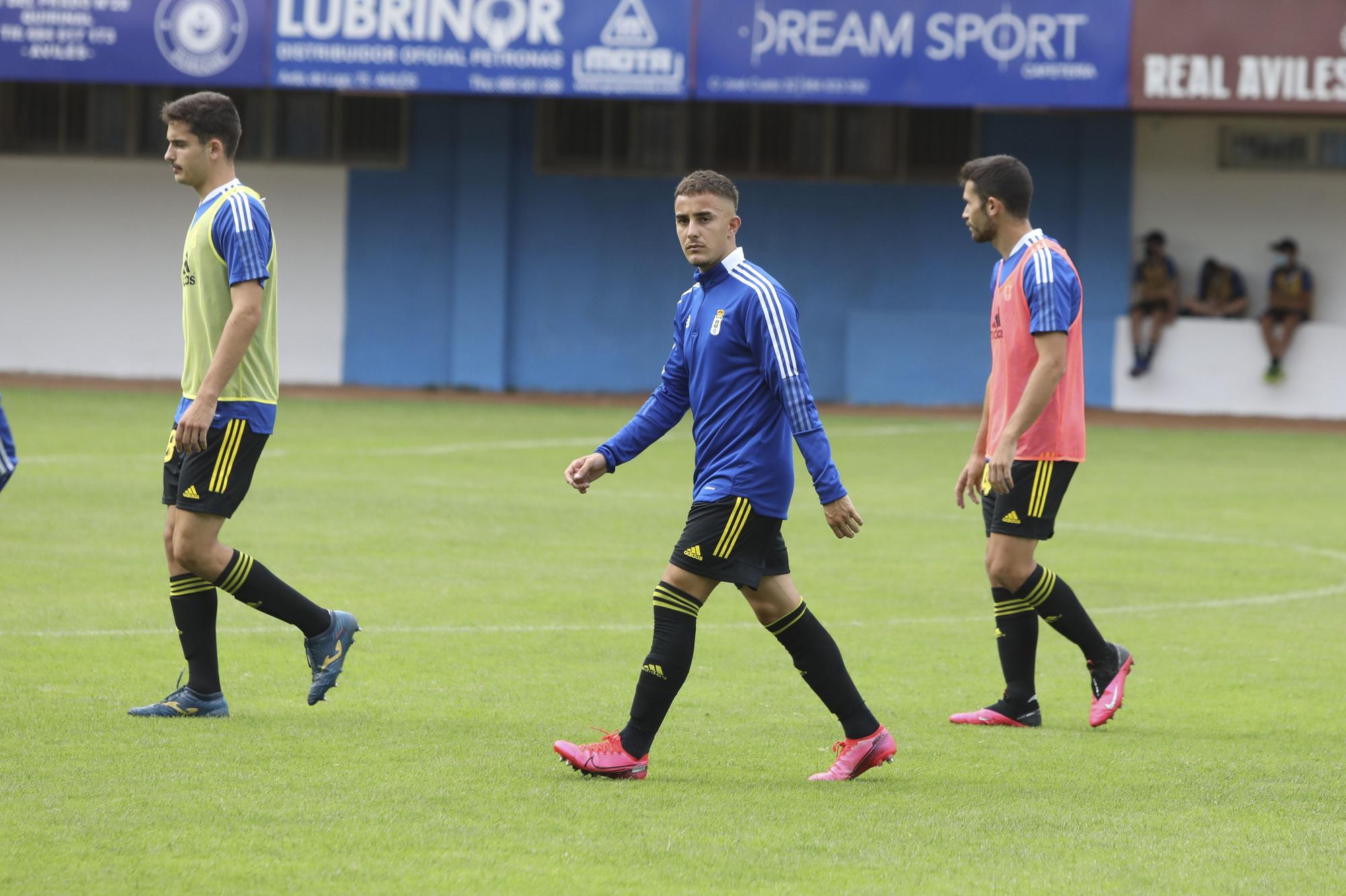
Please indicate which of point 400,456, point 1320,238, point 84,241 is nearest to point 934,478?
point 400,456

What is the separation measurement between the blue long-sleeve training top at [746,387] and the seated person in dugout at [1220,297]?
21.0 m

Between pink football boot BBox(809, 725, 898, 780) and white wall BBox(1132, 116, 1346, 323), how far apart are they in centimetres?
2182

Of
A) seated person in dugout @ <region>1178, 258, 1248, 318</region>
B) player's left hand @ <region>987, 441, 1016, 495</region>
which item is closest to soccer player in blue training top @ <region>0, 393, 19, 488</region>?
player's left hand @ <region>987, 441, 1016, 495</region>

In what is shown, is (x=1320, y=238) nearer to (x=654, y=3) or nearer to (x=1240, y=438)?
(x=1240, y=438)

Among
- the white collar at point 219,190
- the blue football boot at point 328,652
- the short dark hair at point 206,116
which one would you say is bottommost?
the blue football boot at point 328,652

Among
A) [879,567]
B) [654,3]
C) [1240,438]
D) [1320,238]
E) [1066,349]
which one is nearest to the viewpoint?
[1066,349]

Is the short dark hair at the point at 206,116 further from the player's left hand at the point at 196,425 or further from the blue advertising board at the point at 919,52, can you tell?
the blue advertising board at the point at 919,52

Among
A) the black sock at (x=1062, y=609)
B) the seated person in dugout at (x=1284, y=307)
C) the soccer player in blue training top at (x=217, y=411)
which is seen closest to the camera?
the soccer player in blue training top at (x=217, y=411)

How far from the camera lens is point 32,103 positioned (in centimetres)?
2753

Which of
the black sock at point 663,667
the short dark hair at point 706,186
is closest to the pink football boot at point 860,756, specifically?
the black sock at point 663,667

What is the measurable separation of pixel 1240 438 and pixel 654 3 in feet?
29.6

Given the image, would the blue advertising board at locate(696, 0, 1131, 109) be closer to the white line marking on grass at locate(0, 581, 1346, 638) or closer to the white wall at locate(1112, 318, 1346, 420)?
the white wall at locate(1112, 318, 1346, 420)

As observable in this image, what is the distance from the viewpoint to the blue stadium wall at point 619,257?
26.7 meters

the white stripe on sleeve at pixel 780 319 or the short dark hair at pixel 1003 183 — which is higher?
the short dark hair at pixel 1003 183
